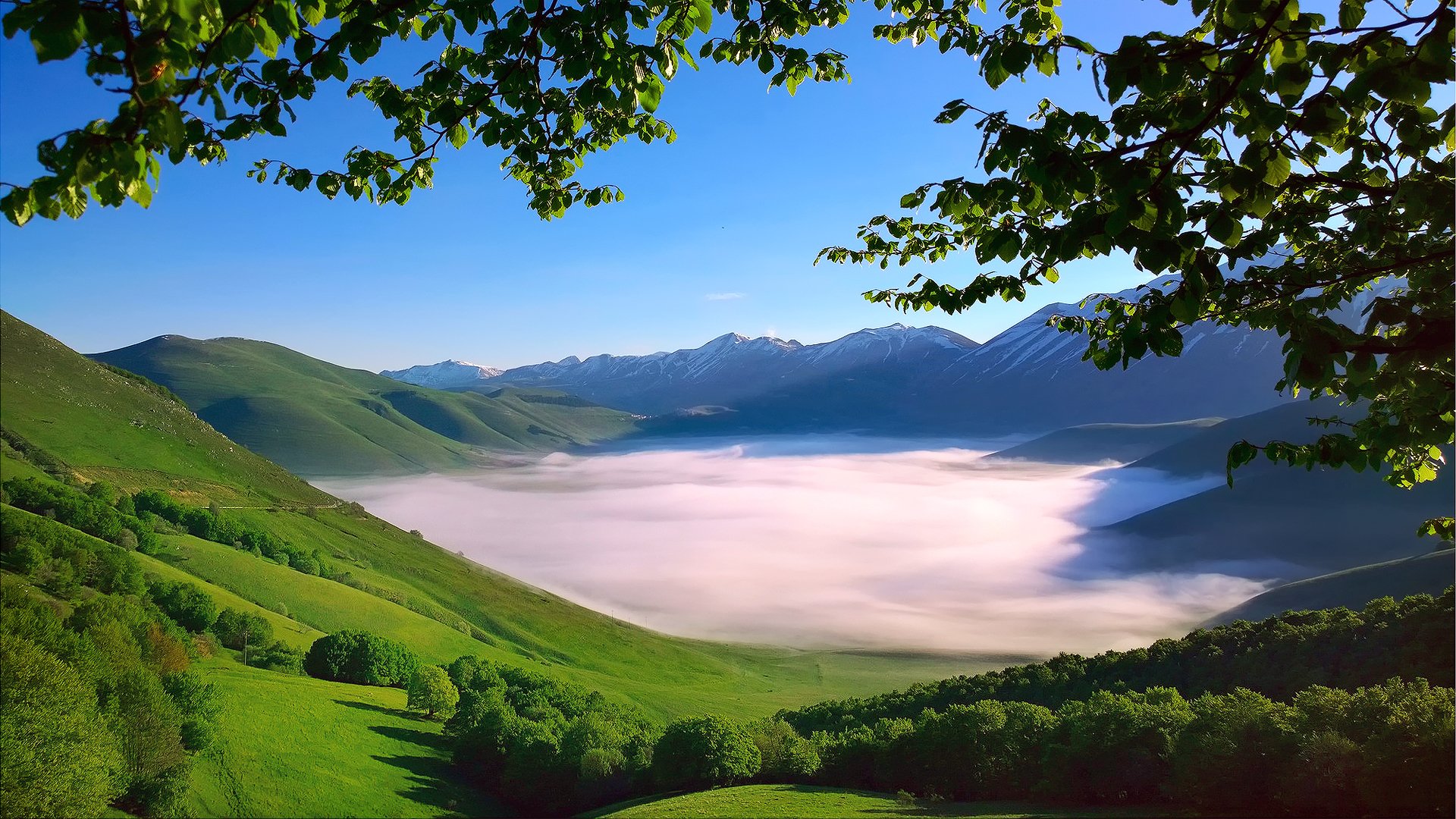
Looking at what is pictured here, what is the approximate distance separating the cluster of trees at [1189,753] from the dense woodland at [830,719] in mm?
122

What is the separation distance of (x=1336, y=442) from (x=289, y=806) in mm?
62915

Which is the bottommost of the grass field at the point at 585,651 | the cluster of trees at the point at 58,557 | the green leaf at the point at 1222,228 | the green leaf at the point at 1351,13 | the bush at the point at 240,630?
the grass field at the point at 585,651

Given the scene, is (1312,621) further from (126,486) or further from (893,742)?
(126,486)

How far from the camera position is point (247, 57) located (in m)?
4.38

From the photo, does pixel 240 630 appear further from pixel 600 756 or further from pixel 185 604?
pixel 600 756

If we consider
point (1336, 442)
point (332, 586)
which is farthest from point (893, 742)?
point (332, 586)

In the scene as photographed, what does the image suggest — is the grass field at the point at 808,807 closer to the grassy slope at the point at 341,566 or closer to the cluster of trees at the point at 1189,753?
the cluster of trees at the point at 1189,753

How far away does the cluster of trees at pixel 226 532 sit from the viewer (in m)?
104

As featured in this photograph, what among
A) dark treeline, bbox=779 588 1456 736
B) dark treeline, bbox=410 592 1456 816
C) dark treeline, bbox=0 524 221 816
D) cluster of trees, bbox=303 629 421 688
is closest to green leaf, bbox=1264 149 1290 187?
dark treeline, bbox=410 592 1456 816

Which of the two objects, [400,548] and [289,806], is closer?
[289,806]

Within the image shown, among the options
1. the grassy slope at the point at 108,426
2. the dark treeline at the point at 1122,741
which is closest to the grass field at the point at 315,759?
the dark treeline at the point at 1122,741

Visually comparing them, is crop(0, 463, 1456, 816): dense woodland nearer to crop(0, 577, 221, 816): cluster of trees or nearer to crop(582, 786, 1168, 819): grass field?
crop(0, 577, 221, 816): cluster of trees

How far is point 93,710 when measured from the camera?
37844 mm

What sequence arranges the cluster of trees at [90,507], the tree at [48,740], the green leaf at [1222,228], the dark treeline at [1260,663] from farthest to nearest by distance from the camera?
1. the cluster of trees at [90,507]
2. the dark treeline at [1260,663]
3. the tree at [48,740]
4. the green leaf at [1222,228]
